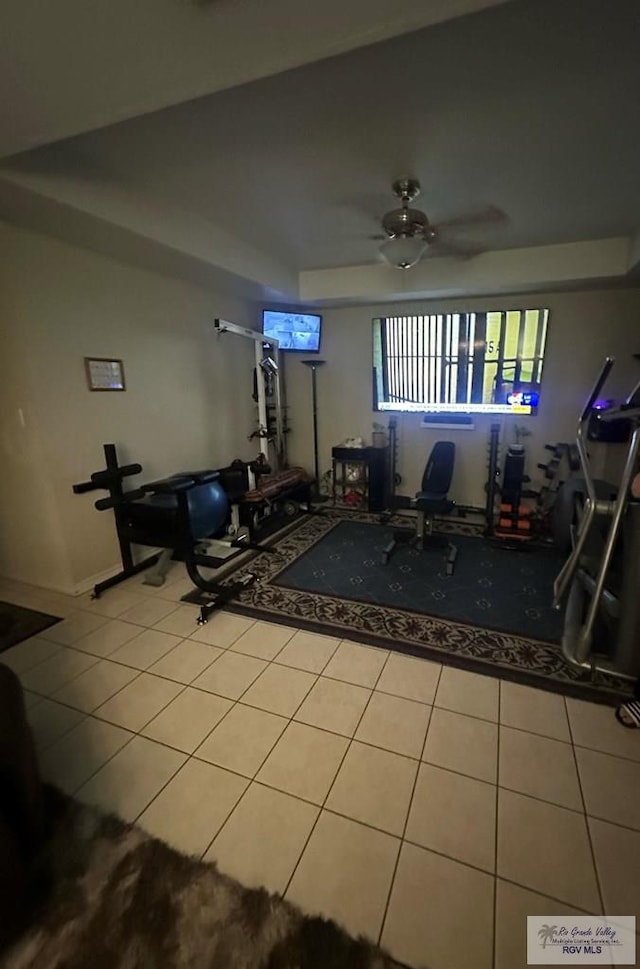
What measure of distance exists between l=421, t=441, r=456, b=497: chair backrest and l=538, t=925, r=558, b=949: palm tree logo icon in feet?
9.13

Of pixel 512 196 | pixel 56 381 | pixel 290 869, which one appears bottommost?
pixel 290 869

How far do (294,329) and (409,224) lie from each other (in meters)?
2.26

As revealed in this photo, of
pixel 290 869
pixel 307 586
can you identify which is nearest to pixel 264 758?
pixel 290 869

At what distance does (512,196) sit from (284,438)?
339cm

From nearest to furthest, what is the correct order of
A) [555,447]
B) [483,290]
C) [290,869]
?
1. [290,869]
2. [483,290]
3. [555,447]

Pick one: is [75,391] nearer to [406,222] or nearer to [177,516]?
[177,516]

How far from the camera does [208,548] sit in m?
3.66

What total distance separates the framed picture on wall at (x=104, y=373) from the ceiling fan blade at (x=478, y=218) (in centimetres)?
257

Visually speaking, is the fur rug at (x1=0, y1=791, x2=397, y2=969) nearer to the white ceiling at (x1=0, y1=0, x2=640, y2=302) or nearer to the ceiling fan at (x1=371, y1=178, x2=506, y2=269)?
the white ceiling at (x1=0, y1=0, x2=640, y2=302)

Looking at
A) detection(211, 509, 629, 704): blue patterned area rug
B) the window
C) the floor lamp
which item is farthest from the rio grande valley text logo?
the floor lamp

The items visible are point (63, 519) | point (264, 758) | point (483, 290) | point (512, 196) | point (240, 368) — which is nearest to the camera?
point (264, 758)

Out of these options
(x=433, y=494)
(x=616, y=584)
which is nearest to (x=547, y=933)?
(x=616, y=584)

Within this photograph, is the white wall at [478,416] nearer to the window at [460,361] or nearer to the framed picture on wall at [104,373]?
the window at [460,361]

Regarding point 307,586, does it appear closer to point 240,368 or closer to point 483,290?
point 240,368
